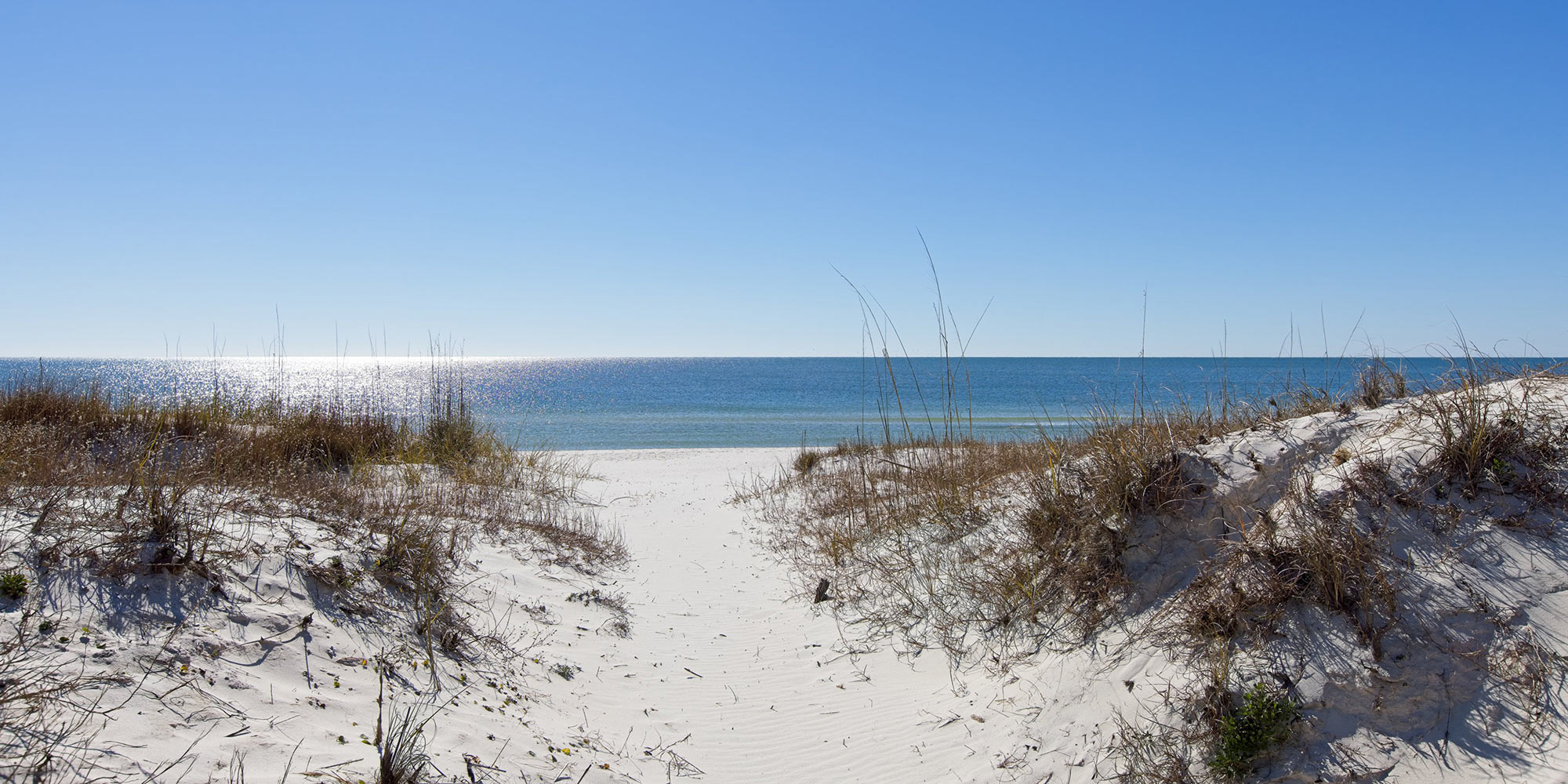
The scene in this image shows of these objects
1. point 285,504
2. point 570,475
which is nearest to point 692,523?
point 570,475

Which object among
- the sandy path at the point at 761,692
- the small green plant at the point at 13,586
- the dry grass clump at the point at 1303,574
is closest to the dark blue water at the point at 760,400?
the dry grass clump at the point at 1303,574

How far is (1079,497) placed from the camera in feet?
17.4

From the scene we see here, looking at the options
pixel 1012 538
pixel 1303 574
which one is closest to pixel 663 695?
pixel 1012 538

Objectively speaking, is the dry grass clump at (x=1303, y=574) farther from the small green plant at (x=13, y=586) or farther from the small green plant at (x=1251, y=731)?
the small green plant at (x=13, y=586)

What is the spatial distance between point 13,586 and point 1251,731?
17.9ft

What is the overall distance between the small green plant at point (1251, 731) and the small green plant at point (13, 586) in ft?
17.3

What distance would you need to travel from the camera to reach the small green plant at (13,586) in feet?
10.4

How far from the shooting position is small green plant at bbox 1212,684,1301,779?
10.4ft

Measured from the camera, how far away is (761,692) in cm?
492

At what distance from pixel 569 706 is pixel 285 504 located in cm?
301

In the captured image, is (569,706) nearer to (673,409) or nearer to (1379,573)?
(1379,573)

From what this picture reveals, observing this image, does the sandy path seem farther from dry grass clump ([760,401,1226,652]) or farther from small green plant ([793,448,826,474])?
small green plant ([793,448,826,474])

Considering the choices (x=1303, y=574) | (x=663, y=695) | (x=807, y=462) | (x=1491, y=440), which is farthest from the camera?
(x=807, y=462)

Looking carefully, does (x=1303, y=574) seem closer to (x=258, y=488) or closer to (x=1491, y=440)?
(x=1491, y=440)
